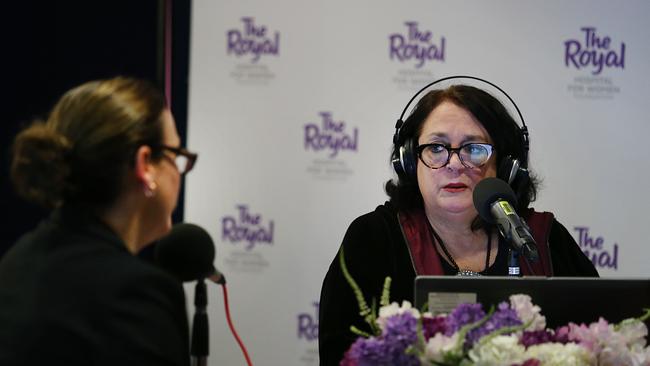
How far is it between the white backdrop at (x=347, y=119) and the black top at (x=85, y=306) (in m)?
2.46

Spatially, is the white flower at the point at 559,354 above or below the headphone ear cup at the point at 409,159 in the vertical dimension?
below

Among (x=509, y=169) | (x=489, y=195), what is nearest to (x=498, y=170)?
(x=509, y=169)

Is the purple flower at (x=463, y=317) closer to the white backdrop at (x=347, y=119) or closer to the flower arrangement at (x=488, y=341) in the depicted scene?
the flower arrangement at (x=488, y=341)

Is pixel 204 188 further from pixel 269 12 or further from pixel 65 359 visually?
pixel 65 359

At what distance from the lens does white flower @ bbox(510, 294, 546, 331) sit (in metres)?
1.42

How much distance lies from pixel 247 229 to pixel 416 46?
117 cm

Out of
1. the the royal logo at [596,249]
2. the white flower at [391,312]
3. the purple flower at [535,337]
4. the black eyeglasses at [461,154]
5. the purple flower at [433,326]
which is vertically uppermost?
the black eyeglasses at [461,154]

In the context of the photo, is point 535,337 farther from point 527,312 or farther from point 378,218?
point 378,218

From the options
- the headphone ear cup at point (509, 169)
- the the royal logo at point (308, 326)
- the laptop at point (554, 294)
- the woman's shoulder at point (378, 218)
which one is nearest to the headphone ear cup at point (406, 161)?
the woman's shoulder at point (378, 218)

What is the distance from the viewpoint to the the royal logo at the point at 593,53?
3.78 meters

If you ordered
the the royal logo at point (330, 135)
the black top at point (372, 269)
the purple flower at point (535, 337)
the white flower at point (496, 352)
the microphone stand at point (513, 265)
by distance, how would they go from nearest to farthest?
the white flower at point (496, 352) < the purple flower at point (535, 337) < the microphone stand at point (513, 265) < the black top at point (372, 269) < the the royal logo at point (330, 135)

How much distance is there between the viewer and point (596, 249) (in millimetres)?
3758

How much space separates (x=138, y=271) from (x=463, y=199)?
1.26 m

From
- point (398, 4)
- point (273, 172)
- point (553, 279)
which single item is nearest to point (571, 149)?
point (398, 4)
